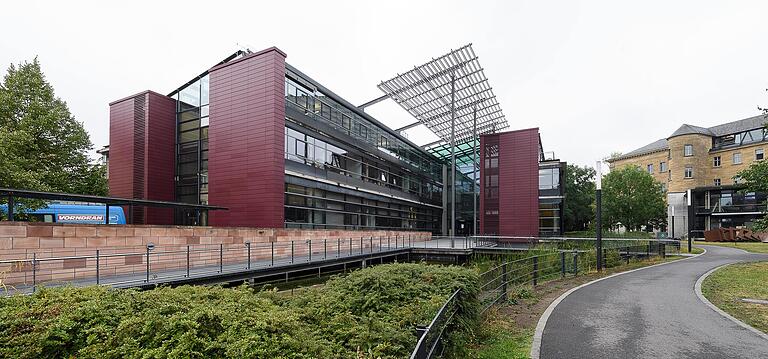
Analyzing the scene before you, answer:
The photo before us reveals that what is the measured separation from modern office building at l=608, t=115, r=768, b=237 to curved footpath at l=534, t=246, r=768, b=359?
4694 cm

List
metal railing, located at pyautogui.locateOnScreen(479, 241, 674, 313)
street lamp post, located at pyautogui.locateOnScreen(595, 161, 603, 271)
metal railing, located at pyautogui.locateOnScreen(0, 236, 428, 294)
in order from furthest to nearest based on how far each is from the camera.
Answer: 1. street lamp post, located at pyautogui.locateOnScreen(595, 161, 603, 271)
2. metal railing, located at pyautogui.locateOnScreen(0, 236, 428, 294)
3. metal railing, located at pyautogui.locateOnScreen(479, 241, 674, 313)

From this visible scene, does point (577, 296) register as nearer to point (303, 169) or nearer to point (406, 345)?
point (406, 345)

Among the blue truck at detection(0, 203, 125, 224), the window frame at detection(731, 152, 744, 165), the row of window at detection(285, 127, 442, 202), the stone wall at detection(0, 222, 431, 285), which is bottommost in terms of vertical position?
the stone wall at detection(0, 222, 431, 285)

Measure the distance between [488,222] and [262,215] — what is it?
2331cm

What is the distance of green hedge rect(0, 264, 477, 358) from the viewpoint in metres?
3.84

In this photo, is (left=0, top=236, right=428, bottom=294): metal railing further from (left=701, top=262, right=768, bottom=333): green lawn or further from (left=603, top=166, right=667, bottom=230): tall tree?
(left=603, top=166, right=667, bottom=230): tall tree

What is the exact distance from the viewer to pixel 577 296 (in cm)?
1035

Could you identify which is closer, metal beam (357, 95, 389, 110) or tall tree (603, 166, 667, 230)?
metal beam (357, 95, 389, 110)

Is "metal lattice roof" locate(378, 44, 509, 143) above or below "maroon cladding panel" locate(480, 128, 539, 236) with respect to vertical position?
above

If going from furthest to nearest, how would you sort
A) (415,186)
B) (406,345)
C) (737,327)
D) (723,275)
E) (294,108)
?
1. (415,186)
2. (294,108)
3. (723,275)
4. (737,327)
5. (406,345)

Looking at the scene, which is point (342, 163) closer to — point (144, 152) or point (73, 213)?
point (144, 152)

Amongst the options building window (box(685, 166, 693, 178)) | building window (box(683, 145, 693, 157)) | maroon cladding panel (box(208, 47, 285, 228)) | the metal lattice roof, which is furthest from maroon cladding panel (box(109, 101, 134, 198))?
building window (box(683, 145, 693, 157))

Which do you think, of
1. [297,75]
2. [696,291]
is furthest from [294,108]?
[696,291]

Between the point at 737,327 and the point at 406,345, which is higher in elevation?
the point at 406,345
